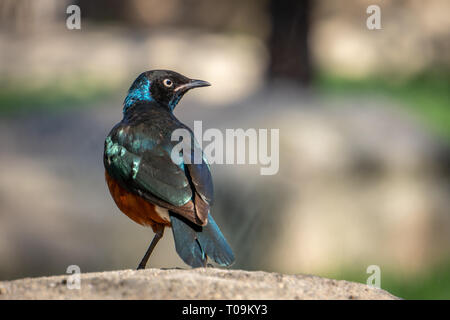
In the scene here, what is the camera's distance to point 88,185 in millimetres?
10664

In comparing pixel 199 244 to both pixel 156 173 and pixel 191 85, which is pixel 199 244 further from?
pixel 191 85

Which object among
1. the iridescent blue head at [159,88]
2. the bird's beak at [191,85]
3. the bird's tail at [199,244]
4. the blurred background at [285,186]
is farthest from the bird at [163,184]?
the blurred background at [285,186]

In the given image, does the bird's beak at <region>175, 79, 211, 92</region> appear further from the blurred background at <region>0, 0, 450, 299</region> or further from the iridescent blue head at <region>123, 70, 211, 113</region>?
the blurred background at <region>0, 0, 450, 299</region>

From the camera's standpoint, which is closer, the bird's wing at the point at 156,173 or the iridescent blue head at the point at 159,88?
the bird's wing at the point at 156,173

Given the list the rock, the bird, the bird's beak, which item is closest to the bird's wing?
the bird

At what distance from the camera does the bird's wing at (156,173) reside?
5633mm

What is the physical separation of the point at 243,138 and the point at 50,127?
3567mm

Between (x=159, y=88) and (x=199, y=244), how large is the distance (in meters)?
1.81

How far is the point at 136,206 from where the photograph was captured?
5977 mm

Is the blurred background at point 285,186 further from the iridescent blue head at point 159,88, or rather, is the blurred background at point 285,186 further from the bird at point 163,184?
the bird at point 163,184

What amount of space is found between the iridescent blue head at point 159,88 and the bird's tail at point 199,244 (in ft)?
4.75

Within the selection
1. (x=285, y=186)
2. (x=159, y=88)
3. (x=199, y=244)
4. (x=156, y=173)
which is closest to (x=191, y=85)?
(x=159, y=88)

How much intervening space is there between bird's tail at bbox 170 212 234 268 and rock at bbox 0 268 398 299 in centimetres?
16

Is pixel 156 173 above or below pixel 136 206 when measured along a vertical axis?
above
